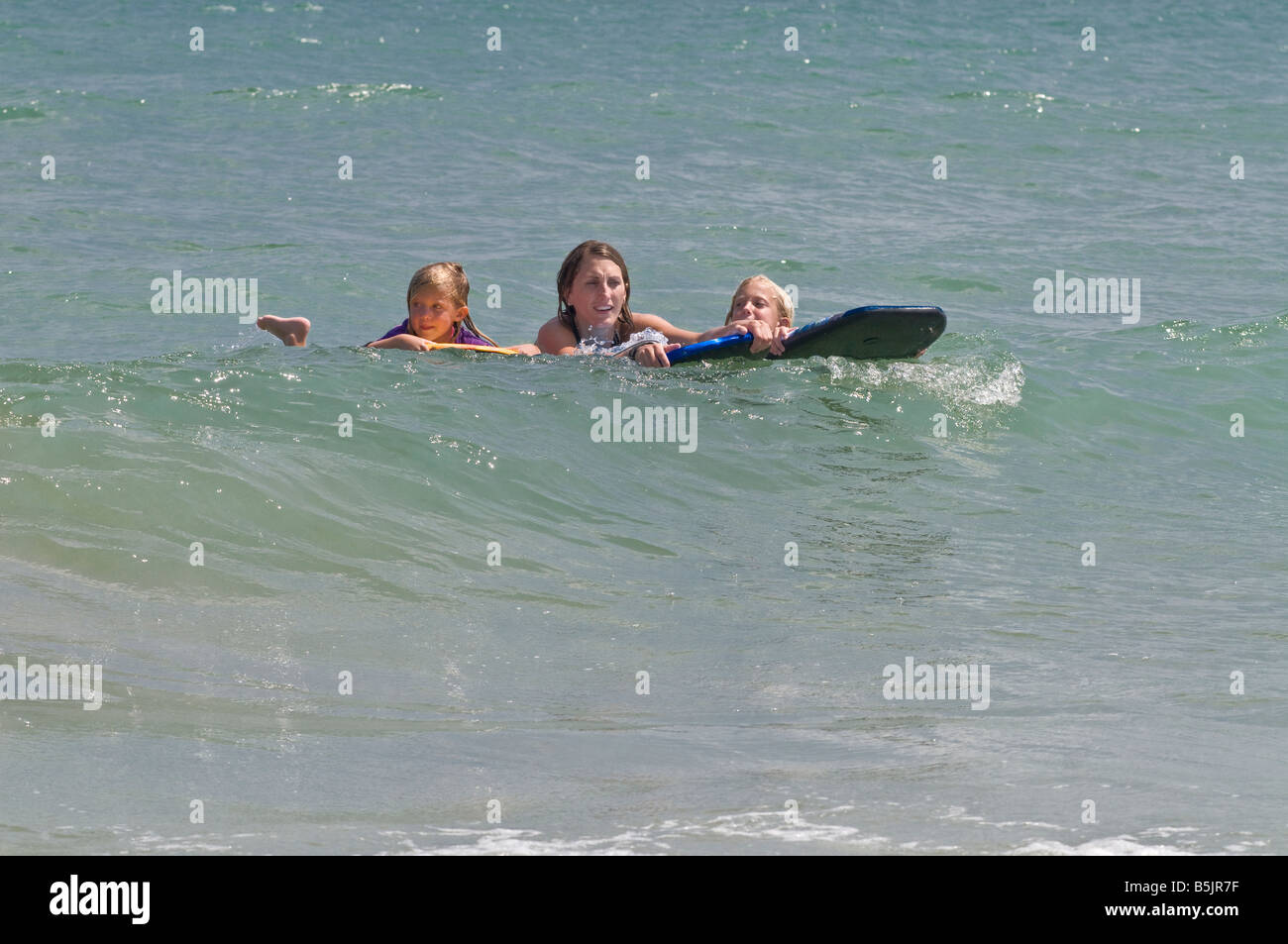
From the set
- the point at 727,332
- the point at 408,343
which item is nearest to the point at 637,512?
the point at 727,332

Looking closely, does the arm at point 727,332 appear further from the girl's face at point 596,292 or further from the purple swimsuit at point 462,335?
the purple swimsuit at point 462,335

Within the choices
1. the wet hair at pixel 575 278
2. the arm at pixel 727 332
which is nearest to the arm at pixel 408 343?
the wet hair at pixel 575 278

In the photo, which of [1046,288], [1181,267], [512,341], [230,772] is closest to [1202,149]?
[1181,267]

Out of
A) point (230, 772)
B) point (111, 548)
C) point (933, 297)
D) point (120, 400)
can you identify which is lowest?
point (230, 772)

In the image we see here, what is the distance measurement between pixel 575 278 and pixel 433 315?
82 cm

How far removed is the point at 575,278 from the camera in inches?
341

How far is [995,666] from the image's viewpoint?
487 centimetres

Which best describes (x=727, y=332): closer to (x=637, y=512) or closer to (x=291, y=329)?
(x=637, y=512)

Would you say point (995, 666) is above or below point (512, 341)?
below

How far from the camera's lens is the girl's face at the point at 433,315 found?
8.45m

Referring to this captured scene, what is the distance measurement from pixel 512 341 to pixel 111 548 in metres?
5.46

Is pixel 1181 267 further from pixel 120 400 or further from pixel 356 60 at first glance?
pixel 356 60

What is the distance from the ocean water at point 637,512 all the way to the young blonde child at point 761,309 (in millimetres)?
282

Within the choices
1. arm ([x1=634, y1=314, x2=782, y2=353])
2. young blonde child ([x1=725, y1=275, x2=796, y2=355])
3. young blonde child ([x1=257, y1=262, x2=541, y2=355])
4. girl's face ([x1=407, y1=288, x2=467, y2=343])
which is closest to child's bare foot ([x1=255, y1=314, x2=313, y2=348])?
young blonde child ([x1=257, y1=262, x2=541, y2=355])
